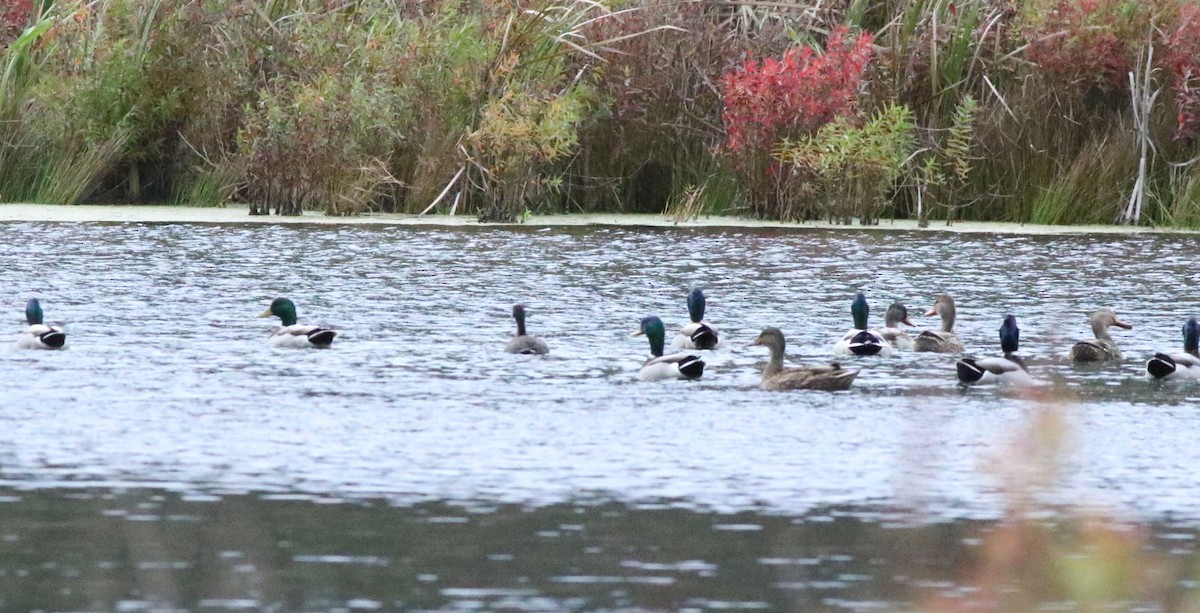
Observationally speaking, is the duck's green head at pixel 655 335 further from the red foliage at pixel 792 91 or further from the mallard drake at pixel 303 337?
the red foliage at pixel 792 91

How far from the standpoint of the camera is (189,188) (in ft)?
86.7

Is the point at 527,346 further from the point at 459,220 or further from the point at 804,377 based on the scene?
the point at 459,220

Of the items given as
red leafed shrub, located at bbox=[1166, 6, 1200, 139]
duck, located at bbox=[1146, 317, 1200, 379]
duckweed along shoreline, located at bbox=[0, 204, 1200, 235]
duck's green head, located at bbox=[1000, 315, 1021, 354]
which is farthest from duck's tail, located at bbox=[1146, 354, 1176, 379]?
red leafed shrub, located at bbox=[1166, 6, 1200, 139]

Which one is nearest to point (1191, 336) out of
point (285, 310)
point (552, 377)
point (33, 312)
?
point (552, 377)

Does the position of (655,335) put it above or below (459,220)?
below

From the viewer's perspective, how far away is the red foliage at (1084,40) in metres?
23.6

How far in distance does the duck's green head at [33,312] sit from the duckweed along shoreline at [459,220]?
381 inches

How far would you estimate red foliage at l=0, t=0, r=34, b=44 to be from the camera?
26.8 meters

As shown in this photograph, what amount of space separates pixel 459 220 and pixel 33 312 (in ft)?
35.4

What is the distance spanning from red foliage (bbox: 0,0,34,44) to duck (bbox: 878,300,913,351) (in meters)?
15.2

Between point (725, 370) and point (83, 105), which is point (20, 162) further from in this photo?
point (725, 370)

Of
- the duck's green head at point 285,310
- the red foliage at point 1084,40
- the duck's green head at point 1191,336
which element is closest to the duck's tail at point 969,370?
the duck's green head at point 1191,336

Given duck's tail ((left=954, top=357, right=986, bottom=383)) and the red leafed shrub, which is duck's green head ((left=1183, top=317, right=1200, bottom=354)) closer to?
duck's tail ((left=954, top=357, right=986, bottom=383))

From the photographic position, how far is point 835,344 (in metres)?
14.0
